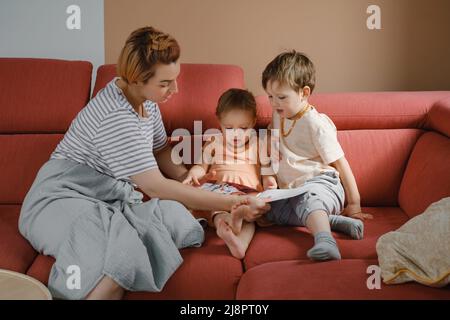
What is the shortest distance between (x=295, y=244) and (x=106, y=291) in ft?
1.90

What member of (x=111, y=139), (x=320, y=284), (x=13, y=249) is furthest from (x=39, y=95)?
(x=320, y=284)

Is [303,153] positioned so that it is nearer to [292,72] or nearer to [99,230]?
[292,72]

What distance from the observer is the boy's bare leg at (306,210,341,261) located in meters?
1.59

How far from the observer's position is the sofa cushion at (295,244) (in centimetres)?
168

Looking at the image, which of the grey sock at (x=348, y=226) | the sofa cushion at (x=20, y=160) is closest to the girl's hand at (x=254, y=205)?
the grey sock at (x=348, y=226)

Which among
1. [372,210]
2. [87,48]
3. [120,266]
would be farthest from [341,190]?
[87,48]

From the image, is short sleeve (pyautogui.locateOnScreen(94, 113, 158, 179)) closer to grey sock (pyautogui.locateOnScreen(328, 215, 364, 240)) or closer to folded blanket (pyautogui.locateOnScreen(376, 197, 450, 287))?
grey sock (pyautogui.locateOnScreen(328, 215, 364, 240))

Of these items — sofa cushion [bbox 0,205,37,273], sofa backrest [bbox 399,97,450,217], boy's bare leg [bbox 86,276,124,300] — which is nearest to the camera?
boy's bare leg [bbox 86,276,124,300]

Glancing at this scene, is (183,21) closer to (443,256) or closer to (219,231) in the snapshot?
(219,231)

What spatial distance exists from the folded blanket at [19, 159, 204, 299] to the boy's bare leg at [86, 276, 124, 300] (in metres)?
0.01

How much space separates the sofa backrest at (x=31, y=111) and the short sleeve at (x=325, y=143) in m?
0.93

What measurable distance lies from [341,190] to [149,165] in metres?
0.66

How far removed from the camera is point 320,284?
1435mm

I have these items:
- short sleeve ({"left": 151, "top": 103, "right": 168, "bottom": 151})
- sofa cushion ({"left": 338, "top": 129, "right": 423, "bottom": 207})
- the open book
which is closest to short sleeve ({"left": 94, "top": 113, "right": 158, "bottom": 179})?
short sleeve ({"left": 151, "top": 103, "right": 168, "bottom": 151})
